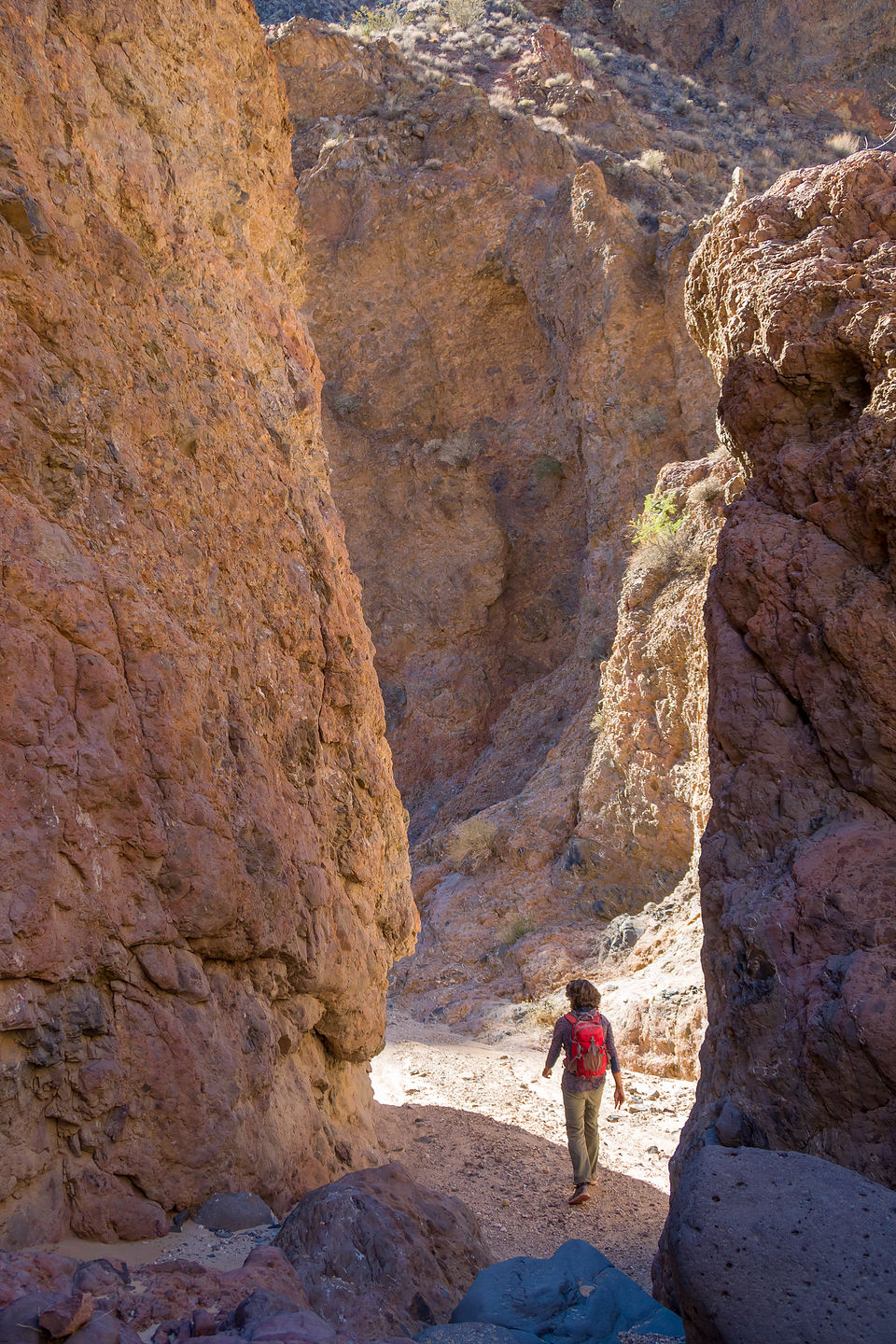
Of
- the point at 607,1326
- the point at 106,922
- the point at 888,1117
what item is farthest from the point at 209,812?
the point at 888,1117

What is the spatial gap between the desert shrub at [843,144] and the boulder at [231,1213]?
27588mm

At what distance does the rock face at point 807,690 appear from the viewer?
3580 millimetres

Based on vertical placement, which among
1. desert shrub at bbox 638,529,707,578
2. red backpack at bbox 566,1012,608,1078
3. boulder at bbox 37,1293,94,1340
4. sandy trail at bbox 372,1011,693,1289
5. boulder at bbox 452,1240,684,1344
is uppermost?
desert shrub at bbox 638,529,707,578

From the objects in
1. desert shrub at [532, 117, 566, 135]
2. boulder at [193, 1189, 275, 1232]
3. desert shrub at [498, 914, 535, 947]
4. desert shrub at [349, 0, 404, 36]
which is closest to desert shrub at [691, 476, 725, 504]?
desert shrub at [498, 914, 535, 947]

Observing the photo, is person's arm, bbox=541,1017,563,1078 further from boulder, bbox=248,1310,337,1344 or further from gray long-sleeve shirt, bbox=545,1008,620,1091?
boulder, bbox=248,1310,337,1344

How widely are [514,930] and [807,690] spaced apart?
358 inches

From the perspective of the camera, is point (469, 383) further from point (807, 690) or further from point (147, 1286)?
point (147, 1286)

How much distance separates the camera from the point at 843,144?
80.9ft

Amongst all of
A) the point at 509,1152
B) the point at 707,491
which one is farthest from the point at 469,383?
the point at 509,1152

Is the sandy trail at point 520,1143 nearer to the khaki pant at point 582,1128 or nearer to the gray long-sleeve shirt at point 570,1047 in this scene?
the khaki pant at point 582,1128

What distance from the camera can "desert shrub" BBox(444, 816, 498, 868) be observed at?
14.3 metres

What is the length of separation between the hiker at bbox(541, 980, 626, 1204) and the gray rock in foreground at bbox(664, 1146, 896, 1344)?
2.87 meters

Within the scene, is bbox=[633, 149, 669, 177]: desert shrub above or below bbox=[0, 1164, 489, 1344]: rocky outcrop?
above

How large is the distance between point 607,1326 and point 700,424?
14785mm
